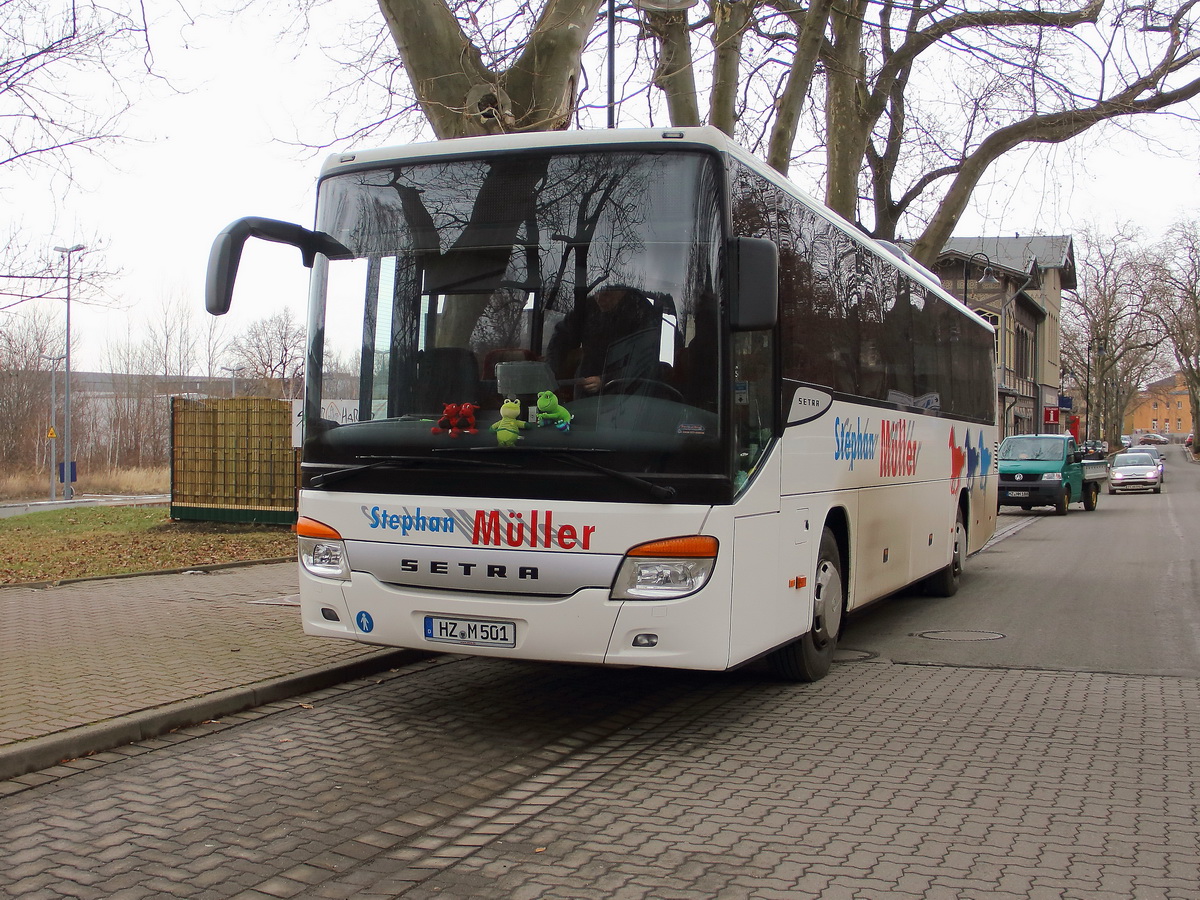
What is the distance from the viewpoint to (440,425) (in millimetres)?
5980

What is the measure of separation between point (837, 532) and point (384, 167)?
3889 millimetres

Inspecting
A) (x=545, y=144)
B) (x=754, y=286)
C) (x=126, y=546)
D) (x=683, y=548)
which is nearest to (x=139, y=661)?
(x=683, y=548)

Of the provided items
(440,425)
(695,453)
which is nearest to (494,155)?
(440,425)

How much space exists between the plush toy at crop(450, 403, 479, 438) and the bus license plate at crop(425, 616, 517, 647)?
0.97 meters

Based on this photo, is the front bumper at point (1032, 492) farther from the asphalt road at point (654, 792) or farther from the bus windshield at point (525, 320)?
the bus windshield at point (525, 320)

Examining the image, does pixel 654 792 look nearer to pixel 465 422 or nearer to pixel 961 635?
pixel 465 422

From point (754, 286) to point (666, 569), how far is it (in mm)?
1464

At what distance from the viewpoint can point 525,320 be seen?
5.89m

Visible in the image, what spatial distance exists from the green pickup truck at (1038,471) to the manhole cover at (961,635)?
20619 mm

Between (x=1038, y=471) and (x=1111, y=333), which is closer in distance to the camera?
(x=1038, y=471)

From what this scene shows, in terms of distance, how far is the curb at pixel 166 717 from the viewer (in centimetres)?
541

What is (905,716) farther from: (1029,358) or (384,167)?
(1029,358)

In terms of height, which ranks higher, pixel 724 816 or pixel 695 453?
pixel 695 453

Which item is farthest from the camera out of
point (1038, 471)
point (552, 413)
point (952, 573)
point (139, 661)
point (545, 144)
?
point (1038, 471)
